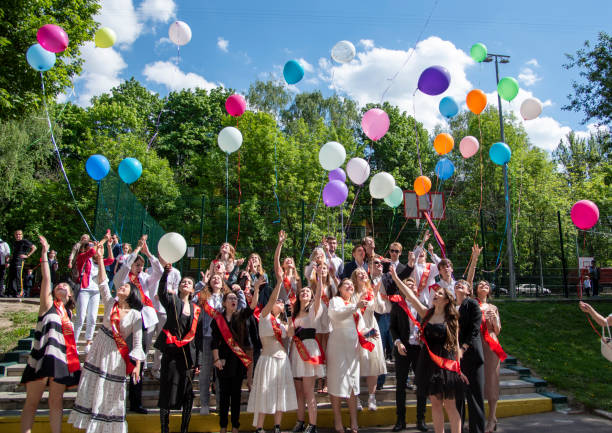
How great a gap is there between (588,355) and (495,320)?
15.2 ft

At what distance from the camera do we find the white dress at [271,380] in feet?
15.9

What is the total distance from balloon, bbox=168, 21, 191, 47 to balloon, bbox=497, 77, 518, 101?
5929 mm

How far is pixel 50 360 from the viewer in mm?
4438

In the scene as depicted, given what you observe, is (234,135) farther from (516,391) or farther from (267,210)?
(267,210)

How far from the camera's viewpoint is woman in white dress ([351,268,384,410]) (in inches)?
218

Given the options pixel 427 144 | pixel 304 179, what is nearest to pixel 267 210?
pixel 304 179

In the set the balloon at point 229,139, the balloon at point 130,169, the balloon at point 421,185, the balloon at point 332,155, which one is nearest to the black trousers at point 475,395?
the balloon at point 332,155

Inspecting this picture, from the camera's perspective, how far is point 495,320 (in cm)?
523

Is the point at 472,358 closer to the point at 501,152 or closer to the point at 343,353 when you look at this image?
the point at 343,353

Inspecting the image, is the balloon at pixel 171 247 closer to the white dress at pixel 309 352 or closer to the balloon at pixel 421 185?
the white dress at pixel 309 352

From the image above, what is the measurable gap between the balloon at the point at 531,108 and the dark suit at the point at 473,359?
5184mm

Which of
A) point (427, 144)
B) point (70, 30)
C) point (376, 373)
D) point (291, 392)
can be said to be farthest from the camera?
point (427, 144)

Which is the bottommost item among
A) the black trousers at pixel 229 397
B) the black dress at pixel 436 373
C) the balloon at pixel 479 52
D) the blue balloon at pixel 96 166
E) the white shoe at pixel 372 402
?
the white shoe at pixel 372 402

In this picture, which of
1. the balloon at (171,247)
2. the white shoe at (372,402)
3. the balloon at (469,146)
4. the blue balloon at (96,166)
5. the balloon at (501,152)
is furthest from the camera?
the balloon at (469,146)
